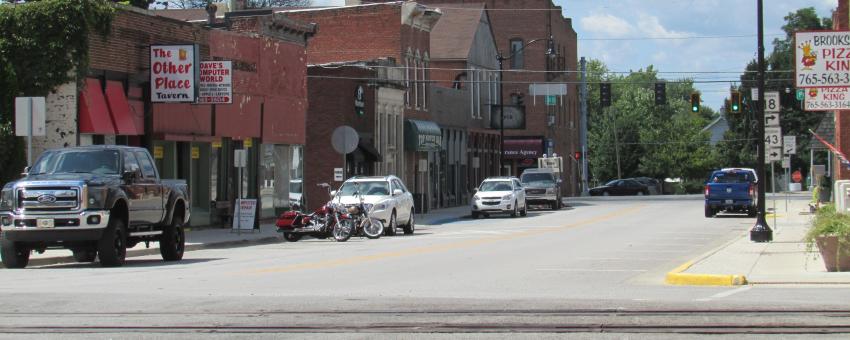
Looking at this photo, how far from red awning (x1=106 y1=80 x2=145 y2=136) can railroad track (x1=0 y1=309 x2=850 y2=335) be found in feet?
64.9

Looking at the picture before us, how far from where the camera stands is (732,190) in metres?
46.1

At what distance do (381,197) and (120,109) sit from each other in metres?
7.77

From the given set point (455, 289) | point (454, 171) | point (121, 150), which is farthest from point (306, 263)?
point (454, 171)

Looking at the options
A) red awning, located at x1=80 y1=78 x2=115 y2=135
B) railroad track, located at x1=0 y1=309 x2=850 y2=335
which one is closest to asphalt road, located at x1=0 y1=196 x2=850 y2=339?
railroad track, located at x1=0 y1=309 x2=850 y2=335

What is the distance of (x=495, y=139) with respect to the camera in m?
77.9

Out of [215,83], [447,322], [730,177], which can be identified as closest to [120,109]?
[215,83]

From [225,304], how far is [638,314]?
4680 millimetres

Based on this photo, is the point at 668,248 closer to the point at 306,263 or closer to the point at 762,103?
the point at 762,103

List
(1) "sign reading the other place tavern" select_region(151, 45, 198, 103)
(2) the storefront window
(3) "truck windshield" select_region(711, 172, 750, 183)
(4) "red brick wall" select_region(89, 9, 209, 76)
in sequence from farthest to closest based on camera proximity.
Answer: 1. (3) "truck windshield" select_region(711, 172, 750, 183)
2. (2) the storefront window
3. (1) "sign reading the other place tavern" select_region(151, 45, 198, 103)
4. (4) "red brick wall" select_region(89, 9, 209, 76)

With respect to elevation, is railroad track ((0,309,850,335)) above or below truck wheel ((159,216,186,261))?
below

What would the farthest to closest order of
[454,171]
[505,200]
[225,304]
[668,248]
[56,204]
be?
[454,171] → [505,200] → [668,248] → [56,204] → [225,304]

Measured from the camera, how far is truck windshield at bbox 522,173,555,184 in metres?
59.7

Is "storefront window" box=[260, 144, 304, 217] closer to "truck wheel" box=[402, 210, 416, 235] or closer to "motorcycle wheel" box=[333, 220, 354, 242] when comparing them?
"truck wheel" box=[402, 210, 416, 235]

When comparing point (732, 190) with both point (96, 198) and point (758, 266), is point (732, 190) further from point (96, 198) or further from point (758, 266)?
point (96, 198)
